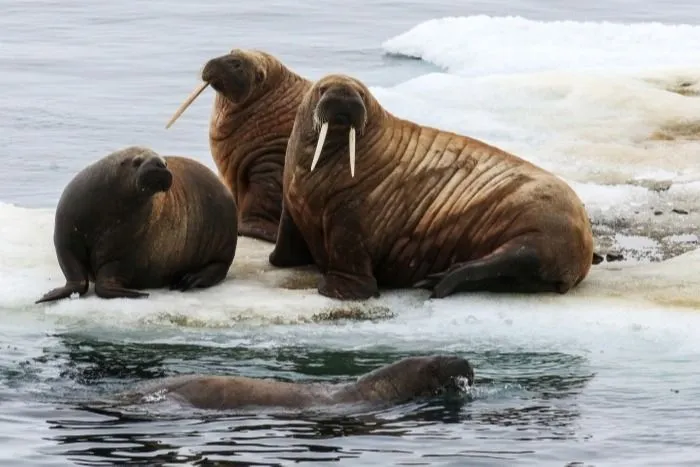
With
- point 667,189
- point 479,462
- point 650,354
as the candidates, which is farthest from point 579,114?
point 479,462

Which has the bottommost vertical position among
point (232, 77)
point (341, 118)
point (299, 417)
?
point (299, 417)

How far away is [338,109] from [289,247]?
102 centimetres

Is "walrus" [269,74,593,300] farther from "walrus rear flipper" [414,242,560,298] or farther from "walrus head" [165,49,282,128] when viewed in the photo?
"walrus head" [165,49,282,128]

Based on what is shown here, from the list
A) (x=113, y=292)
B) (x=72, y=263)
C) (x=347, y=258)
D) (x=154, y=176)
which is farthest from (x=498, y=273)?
(x=72, y=263)

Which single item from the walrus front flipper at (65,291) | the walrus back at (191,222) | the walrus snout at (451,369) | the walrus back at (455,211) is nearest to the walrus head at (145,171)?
the walrus back at (191,222)

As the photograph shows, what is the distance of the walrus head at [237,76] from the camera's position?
11703 millimetres

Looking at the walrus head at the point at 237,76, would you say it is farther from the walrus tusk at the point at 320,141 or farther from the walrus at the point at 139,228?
the walrus tusk at the point at 320,141

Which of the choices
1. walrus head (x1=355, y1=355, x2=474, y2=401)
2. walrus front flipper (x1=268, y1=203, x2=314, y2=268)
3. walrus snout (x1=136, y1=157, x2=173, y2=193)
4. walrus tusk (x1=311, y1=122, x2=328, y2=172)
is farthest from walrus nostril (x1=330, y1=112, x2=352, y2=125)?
walrus head (x1=355, y1=355, x2=474, y2=401)

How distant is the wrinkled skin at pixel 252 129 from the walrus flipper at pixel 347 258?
56.4 inches

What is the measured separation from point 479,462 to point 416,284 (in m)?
2.95

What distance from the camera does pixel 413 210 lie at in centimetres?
1027

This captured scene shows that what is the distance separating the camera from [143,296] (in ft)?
32.3

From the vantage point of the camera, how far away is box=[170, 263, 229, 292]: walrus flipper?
33.5ft

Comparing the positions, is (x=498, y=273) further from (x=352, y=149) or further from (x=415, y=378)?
(x=415, y=378)
